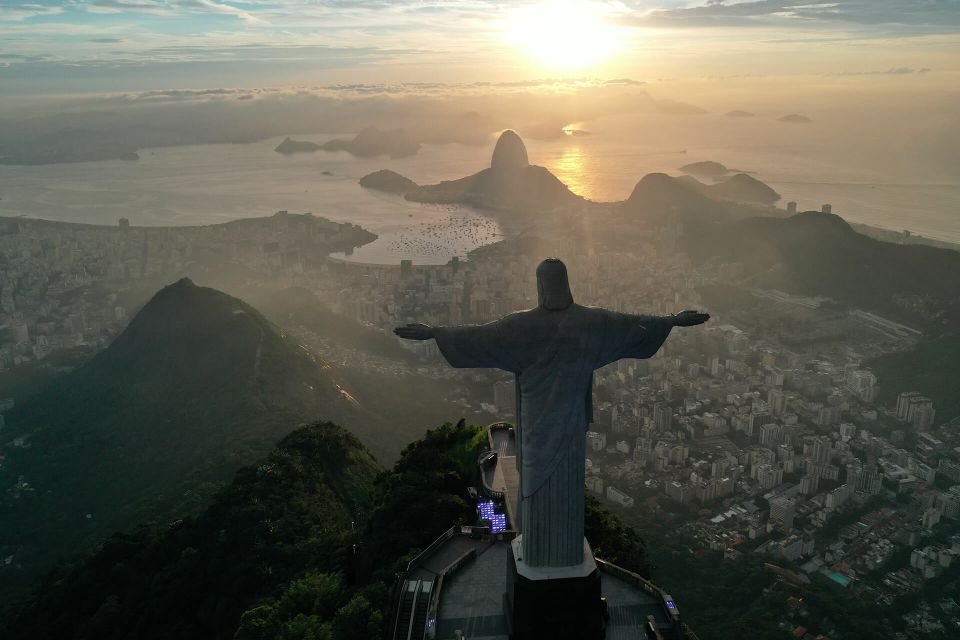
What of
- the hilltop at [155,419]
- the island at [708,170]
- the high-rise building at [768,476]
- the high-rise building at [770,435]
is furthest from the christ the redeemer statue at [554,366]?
the island at [708,170]

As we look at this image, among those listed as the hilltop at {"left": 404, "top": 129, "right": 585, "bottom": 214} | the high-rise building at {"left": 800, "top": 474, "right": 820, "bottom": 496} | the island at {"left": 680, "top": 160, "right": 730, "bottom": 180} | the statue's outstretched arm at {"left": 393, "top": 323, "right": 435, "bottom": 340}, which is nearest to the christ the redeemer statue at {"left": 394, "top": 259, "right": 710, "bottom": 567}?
the statue's outstretched arm at {"left": 393, "top": 323, "right": 435, "bottom": 340}

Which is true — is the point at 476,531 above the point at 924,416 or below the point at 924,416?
→ above

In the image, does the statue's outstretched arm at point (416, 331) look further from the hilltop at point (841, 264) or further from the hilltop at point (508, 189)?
the hilltop at point (508, 189)

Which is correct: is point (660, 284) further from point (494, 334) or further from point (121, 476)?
point (494, 334)

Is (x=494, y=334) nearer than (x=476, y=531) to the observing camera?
Yes

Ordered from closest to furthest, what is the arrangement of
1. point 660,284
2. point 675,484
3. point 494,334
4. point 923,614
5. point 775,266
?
point 494,334 → point 923,614 → point 675,484 → point 660,284 → point 775,266

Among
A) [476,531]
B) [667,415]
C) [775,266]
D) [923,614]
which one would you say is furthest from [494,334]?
[775,266]

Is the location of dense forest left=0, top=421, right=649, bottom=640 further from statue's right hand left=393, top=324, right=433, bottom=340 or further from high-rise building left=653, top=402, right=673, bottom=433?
high-rise building left=653, top=402, right=673, bottom=433
